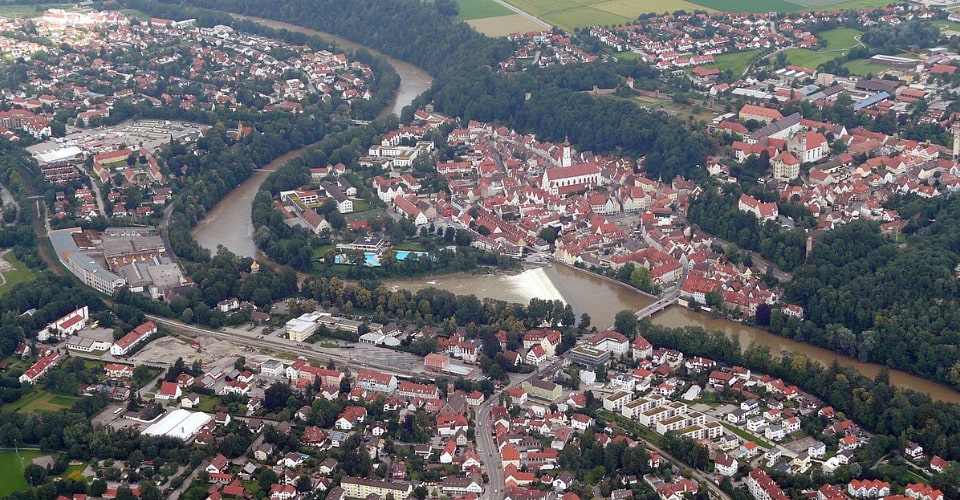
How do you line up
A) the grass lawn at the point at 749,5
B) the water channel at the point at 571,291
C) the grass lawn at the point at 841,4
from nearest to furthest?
the water channel at the point at 571,291
the grass lawn at the point at 841,4
the grass lawn at the point at 749,5

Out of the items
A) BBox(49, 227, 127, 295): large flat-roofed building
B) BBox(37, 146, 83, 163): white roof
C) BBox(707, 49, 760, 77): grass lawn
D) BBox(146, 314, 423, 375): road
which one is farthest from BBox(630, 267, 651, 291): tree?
BBox(37, 146, 83, 163): white roof

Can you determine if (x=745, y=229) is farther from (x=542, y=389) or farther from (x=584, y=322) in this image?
(x=542, y=389)

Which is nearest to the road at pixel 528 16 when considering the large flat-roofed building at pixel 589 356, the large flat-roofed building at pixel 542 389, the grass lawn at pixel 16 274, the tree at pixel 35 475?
the grass lawn at pixel 16 274

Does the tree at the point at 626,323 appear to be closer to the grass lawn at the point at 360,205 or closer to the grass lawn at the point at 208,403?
the grass lawn at the point at 208,403

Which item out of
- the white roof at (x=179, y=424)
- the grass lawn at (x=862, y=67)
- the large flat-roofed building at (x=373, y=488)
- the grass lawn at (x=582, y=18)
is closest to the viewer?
the large flat-roofed building at (x=373, y=488)

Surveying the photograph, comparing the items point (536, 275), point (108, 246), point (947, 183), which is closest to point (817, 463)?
point (536, 275)

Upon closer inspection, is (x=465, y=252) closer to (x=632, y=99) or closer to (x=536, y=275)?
(x=536, y=275)

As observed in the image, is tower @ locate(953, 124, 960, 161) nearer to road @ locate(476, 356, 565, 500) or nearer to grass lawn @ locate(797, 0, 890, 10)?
road @ locate(476, 356, 565, 500)
